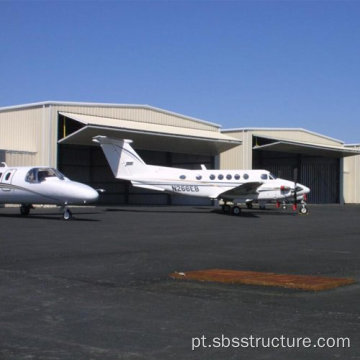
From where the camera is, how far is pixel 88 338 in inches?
242

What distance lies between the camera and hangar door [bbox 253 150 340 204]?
60.7 meters

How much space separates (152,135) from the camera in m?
41.5

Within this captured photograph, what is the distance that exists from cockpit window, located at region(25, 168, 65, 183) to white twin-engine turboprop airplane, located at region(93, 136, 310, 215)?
9127 mm

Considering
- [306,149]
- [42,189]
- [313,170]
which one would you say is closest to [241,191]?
[42,189]

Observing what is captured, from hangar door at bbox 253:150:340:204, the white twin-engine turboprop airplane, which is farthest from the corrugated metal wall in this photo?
the white twin-engine turboprop airplane

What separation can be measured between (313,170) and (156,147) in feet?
71.9

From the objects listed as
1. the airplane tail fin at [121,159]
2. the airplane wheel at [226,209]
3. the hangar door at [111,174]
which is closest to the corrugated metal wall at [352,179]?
the hangar door at [111,174]

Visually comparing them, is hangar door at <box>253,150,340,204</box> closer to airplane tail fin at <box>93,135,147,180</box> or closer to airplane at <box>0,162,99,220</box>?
airplane tail fin at <box>93,135,147,180</box>

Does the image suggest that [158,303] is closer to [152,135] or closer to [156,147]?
[152,135]

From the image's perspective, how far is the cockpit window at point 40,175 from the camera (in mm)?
24625

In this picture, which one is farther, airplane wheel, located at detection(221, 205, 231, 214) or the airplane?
airplane wheel, located at detection(221, 205, 231, 214)

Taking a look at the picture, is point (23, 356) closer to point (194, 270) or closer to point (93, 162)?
point (194, 270)

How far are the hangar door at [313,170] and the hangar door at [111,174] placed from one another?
35.5ft

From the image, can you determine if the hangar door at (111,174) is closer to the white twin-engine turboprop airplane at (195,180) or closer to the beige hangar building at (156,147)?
the beige hangar building at (156,147)
